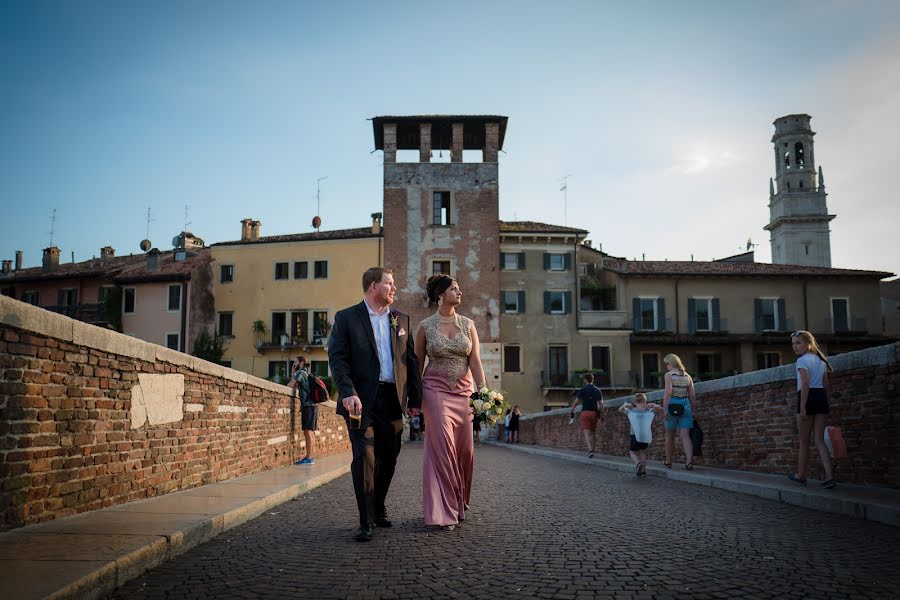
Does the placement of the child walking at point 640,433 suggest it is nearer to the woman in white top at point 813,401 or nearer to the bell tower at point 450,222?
the woman in white top at point 813,401

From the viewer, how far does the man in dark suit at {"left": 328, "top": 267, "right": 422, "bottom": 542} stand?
5.60 m

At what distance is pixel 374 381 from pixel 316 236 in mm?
43599

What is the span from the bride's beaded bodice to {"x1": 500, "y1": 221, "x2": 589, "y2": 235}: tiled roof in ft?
133

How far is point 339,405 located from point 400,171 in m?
39.3

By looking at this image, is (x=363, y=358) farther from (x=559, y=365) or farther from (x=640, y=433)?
(x=559, y=365)

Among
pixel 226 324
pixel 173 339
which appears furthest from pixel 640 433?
pixel 173 339

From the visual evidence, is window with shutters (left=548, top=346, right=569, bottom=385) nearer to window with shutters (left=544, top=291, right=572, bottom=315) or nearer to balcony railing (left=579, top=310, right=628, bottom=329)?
balcony railing (left=579, top=310, right=628, bottom=329)

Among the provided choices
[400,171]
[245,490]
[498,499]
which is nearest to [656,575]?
[498,499]

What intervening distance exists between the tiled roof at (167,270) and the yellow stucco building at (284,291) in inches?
66.0

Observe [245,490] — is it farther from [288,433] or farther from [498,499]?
[288,433]

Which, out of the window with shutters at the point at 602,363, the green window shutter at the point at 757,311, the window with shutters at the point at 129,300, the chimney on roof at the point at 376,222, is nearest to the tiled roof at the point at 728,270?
the green window shutter at the point at 757,311

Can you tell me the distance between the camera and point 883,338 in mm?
46250

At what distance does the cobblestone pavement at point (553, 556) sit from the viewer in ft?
12.8

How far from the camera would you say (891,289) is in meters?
59.9
